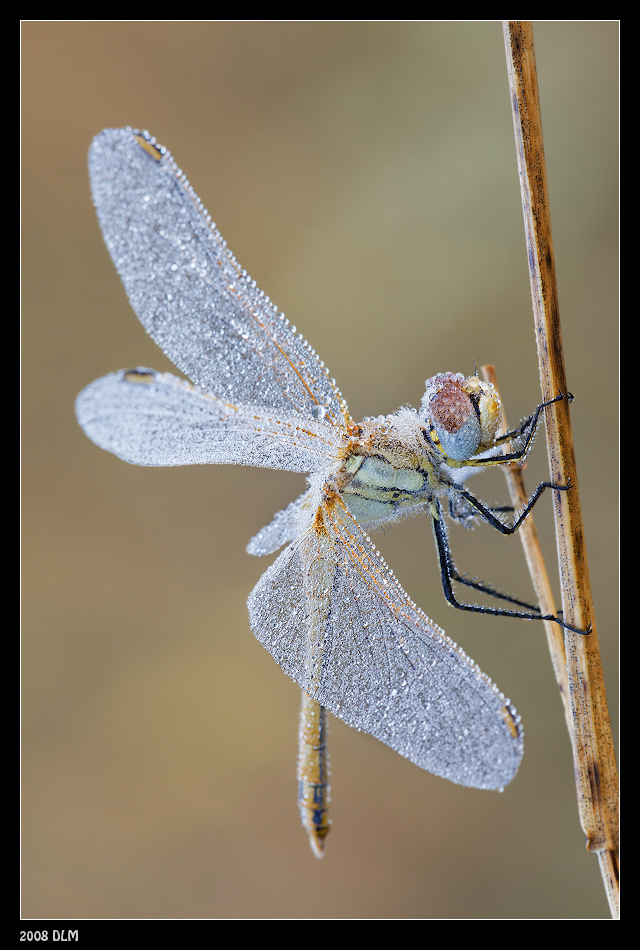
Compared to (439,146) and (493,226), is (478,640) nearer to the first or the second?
(493,226)

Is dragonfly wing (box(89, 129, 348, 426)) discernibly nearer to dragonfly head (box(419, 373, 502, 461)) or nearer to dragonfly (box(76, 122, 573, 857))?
dragonfly (box(76, 122, 573, 857))

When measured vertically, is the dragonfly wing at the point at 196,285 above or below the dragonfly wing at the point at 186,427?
above

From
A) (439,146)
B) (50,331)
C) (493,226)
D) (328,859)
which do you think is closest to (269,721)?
(328,859)

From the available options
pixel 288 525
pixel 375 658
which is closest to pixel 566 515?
pixel 375 658

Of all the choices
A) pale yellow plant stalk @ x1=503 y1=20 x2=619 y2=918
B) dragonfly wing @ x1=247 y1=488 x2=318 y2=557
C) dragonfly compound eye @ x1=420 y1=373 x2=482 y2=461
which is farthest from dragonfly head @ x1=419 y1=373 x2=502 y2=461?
dragonfly wing @ x1=247 y1=488 x2=318 y2=557

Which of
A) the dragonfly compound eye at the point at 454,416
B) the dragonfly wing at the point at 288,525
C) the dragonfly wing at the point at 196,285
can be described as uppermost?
the dragonfly wing at the point at 196,285

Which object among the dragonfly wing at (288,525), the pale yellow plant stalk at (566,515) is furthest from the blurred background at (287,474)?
the pale yellow plant stalk at (566,515)

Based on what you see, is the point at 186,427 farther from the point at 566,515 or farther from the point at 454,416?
the point at 566,515

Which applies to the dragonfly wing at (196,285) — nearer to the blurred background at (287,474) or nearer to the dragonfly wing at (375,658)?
the dragonfly wing at (375,658)

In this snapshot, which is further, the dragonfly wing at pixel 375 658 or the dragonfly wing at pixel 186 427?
the dragonfly wing at pixel 186 427
